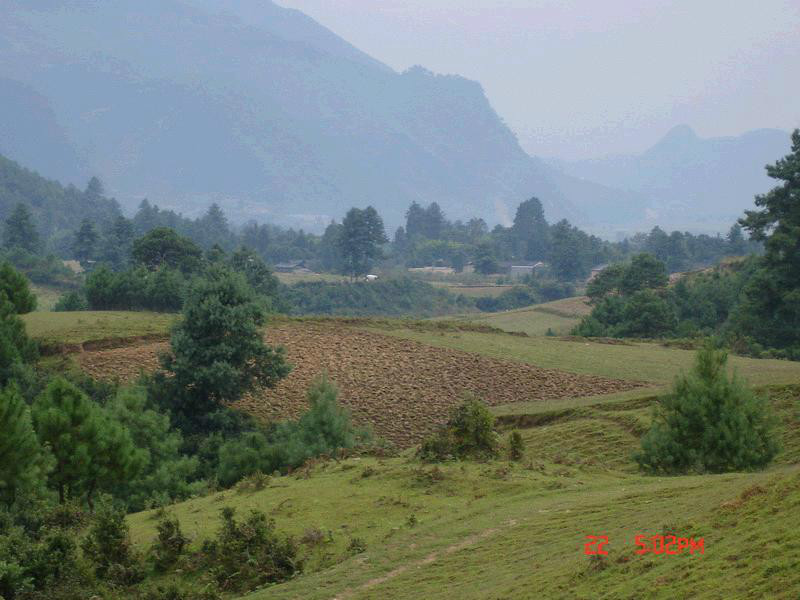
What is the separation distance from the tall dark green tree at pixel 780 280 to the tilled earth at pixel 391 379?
71.7 ft

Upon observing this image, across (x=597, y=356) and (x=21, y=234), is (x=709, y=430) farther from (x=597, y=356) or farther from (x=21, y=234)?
(x=21, y=234)

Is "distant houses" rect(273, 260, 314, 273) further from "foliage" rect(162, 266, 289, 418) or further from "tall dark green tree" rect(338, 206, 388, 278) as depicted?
"foliage" rect(162, 266, 289, 418)

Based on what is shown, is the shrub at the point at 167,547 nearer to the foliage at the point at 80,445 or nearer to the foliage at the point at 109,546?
the foliage at the point at 109,546

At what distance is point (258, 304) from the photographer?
1394 inches

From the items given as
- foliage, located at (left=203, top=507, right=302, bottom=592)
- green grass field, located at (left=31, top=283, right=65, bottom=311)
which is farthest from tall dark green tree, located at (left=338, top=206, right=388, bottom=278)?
foliage, located at (left=203, top=507, right=302, bottom=592)

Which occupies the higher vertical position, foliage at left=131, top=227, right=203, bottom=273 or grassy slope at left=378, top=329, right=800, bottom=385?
foliage at left=131, top=227, right=203, bottom=273

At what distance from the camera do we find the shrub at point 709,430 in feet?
66.5

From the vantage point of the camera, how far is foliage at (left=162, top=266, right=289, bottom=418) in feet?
110

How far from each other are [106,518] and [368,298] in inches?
3556

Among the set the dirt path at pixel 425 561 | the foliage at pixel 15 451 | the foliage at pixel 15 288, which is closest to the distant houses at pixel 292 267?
the foliage at pixel 15 288

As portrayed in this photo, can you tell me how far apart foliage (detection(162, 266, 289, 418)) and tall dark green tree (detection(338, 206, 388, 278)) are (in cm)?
8539

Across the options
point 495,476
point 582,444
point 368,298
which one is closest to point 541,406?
point 582,444

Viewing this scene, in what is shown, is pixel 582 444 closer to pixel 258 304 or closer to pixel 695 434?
pixel 695 434
